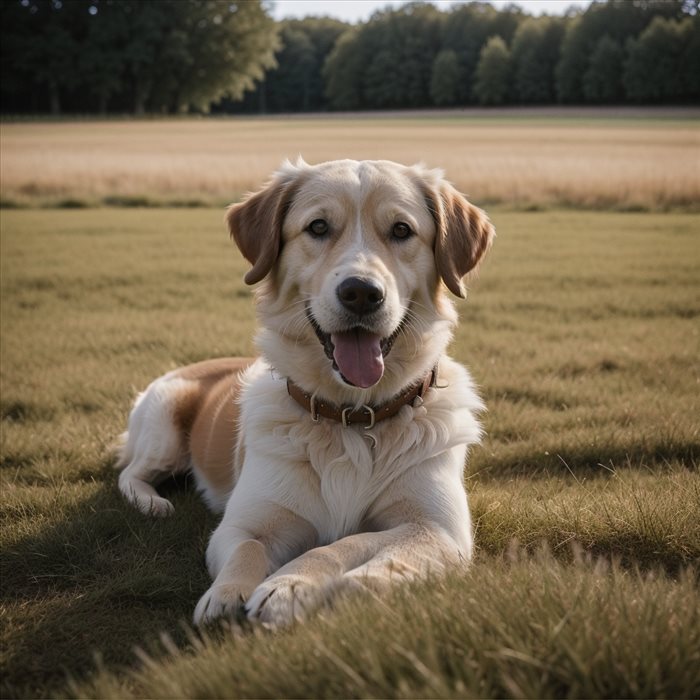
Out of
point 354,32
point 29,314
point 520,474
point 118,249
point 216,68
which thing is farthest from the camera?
point 354,32

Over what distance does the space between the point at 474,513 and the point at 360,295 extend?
144 cm

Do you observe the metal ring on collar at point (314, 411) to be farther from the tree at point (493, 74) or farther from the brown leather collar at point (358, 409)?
the tree at point (493, 74)

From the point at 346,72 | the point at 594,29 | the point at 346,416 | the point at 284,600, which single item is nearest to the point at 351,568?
the point at 284,600

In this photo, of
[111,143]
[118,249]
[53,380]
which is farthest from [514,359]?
[111,143]

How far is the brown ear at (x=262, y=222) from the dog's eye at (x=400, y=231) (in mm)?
644

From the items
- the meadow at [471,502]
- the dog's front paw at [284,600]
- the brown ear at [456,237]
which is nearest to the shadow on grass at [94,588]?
the meadow at [471,502]

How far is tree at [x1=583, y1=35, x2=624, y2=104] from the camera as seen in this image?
151 feet

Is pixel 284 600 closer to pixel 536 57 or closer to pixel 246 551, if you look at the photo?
pixel 246 551

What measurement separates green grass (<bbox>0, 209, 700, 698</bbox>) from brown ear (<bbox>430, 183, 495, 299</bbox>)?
4.19ft

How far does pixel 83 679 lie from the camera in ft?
8.81

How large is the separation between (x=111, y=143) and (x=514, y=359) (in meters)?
21.3

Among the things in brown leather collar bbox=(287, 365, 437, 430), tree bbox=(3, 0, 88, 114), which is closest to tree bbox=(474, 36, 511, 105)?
tree bbox=(3, 0, 88, 114)

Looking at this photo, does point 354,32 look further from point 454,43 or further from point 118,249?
point 118,249

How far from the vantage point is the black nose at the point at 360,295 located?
3320 mm
